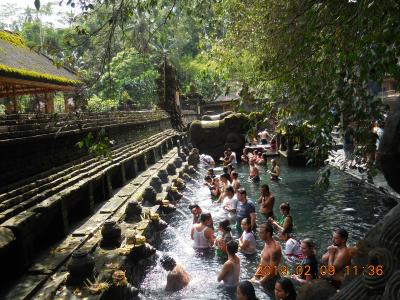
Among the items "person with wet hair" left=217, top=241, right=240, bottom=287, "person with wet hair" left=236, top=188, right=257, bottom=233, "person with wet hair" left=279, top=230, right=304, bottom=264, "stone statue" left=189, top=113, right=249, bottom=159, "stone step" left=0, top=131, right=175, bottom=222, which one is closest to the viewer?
"stone step" left=0, top=131, right=175, bottom=222

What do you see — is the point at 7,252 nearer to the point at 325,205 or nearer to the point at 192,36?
the point at 325,205

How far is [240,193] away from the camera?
11086 mm

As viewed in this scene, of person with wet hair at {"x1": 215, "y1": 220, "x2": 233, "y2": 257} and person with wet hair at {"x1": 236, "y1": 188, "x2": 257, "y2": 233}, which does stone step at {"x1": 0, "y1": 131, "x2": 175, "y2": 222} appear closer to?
person with wet hair at {"x1": 215, "y1": 220, "x2": 233, "y2": 257}

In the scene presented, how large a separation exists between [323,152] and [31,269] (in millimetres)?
5327

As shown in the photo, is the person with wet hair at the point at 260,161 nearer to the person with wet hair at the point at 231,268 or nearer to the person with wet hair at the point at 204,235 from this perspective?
the person with wet hair at the point at 204,235

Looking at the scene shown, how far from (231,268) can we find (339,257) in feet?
7.13

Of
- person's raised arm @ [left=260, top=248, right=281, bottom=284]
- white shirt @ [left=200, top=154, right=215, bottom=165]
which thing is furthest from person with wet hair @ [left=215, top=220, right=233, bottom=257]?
white shirt @ [left=200, top=154, right=215, bottom=165]

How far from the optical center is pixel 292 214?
42.9ft

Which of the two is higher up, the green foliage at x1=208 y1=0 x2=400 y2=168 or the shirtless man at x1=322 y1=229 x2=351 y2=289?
the green foliage at x1=208 y1=0 x2=400 y2=168

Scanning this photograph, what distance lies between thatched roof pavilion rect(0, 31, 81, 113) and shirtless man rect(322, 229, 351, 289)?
36.4ft

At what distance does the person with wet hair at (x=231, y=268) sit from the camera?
7.48 m

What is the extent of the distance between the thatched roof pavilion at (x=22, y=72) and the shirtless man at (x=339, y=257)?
36.4 feet

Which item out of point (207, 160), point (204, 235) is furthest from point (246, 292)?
point (207, 160)

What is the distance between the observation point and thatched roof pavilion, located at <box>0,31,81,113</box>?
15.3m
